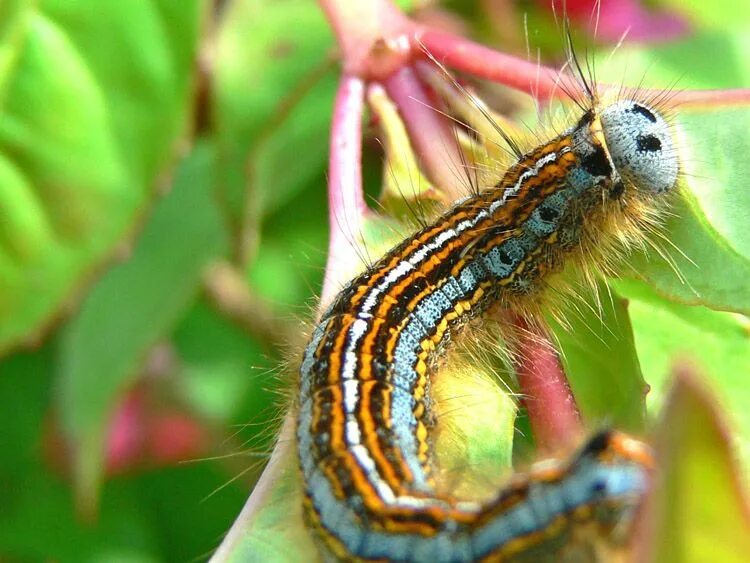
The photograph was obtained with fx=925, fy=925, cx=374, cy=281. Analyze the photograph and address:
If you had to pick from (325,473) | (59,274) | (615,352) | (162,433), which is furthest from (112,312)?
(615,352)

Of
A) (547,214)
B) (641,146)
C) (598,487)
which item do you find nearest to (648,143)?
(641,146)

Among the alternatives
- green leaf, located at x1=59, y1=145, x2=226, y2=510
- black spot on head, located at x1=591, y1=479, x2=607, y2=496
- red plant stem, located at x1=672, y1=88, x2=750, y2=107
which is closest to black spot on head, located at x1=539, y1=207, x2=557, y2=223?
red plant stem, located at x1=672, y1=88, x2=750, y2=107

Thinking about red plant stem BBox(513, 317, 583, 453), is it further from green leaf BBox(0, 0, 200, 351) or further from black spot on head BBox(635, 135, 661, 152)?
green leaf BBox(0, 0, 200, 351)

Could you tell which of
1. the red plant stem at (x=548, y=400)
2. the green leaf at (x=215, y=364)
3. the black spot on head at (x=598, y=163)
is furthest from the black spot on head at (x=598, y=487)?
the green leaf at (x=215, y=364)

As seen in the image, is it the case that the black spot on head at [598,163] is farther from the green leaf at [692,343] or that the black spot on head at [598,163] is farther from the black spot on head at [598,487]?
the black spot on head at [598,487]

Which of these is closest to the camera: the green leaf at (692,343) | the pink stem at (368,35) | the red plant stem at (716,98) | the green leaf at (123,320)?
the green leaf at (692,343)

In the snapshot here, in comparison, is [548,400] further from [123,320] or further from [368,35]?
[123,320]

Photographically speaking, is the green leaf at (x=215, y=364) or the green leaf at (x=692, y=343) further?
the green leaf at (x=215, y=364)
